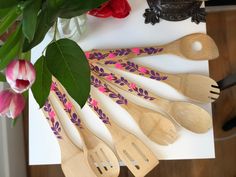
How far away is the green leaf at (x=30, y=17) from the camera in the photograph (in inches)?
14.5

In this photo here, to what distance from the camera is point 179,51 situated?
2.29ft

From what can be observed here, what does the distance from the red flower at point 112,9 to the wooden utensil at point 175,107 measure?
0.35 ft

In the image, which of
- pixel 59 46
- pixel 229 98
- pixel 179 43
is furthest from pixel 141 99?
pixel 229 98

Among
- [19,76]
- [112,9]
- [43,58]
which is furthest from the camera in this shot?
[112,9]

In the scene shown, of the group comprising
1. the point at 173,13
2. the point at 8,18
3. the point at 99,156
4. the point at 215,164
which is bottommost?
the point at 215,164

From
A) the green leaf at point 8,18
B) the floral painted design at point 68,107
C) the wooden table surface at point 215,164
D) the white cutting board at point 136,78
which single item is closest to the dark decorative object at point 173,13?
the white cutting board at point 136,78

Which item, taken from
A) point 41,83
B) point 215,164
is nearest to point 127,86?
point 41,83

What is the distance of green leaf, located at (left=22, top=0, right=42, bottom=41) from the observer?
0.37m

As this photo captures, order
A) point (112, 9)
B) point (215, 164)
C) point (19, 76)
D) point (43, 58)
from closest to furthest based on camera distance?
point (19, 76) < point (43, 58) < point (112, 9) < point (215, 164)

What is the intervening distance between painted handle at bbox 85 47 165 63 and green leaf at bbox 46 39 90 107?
0.26 meters

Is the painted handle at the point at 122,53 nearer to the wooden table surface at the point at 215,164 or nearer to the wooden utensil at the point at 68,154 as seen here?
the wooden utensil at the point at 68,154

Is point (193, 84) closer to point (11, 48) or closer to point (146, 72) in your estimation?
point (146, 72)

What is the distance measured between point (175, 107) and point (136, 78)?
101mm

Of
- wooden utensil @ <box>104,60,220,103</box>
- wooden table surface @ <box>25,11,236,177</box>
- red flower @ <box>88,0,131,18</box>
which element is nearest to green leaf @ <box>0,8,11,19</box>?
red flower @ <box>88,0,131,18</box>
